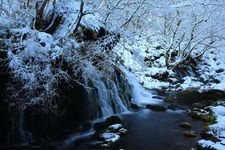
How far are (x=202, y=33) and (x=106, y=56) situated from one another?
12.7m

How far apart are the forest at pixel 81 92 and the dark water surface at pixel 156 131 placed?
3cm

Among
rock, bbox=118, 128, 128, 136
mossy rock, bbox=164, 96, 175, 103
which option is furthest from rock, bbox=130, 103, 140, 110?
rock, bbox=118, 128, 128, 136

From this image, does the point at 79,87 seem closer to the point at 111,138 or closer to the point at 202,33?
the point at 111,138

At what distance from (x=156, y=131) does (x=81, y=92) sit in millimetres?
2535

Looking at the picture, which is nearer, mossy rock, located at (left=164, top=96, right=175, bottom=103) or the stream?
the stream

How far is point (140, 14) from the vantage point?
42.3ft

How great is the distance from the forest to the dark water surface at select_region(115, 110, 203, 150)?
27mm

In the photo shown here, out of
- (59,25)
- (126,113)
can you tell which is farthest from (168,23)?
(59,25)

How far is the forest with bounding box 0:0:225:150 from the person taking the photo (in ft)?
27.8

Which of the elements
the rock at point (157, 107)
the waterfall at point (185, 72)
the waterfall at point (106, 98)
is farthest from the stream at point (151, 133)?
the waterfall at point (185, 72)

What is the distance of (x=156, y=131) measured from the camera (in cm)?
1082

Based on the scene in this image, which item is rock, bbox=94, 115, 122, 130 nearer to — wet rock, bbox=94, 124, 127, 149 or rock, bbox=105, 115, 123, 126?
rock, bbox=105, 115, 123, 126

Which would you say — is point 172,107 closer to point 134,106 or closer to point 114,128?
point 134,106

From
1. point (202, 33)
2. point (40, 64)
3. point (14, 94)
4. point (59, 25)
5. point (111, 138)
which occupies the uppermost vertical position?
point (202, 33)
